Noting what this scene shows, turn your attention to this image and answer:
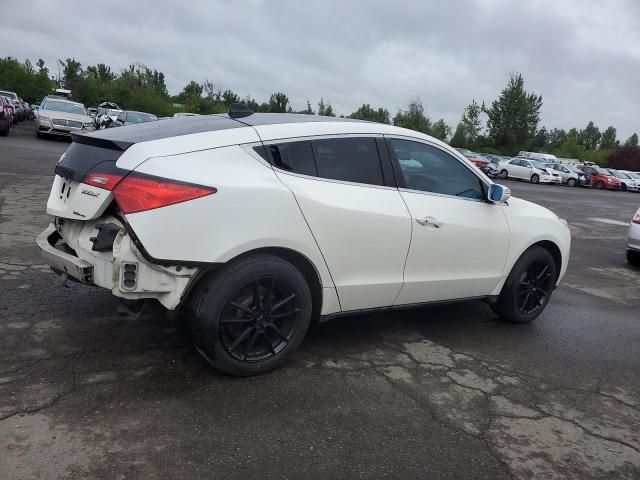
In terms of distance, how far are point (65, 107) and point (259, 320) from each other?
23.3 meters

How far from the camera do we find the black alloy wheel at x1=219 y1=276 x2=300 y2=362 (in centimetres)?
351

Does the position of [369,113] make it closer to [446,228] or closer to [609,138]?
[609,138]

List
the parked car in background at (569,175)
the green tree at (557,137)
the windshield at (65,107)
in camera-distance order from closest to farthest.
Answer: the windshield at (65,107) < the parked car in background at (569,175) < the green tree at (557,137)

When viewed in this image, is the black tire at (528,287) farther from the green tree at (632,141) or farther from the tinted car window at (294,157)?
the green tree at (632,141)

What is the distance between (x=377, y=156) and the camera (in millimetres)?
4156

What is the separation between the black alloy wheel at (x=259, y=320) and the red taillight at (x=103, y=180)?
95cm

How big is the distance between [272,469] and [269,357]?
3.29 feet

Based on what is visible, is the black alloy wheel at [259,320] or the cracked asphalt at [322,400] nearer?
the cracked asphalt at [322,400]

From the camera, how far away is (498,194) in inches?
185

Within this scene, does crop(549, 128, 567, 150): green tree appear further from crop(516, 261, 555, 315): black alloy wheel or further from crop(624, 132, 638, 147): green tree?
crop(516, 261, 555, 315): black alloy wheel

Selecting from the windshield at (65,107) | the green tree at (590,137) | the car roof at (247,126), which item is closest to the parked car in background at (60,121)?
the windshield at (65,107)

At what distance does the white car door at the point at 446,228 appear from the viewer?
4262 mm

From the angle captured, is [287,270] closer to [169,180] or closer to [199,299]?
[199,299]

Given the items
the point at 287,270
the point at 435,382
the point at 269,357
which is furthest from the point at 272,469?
the point at 435,382
